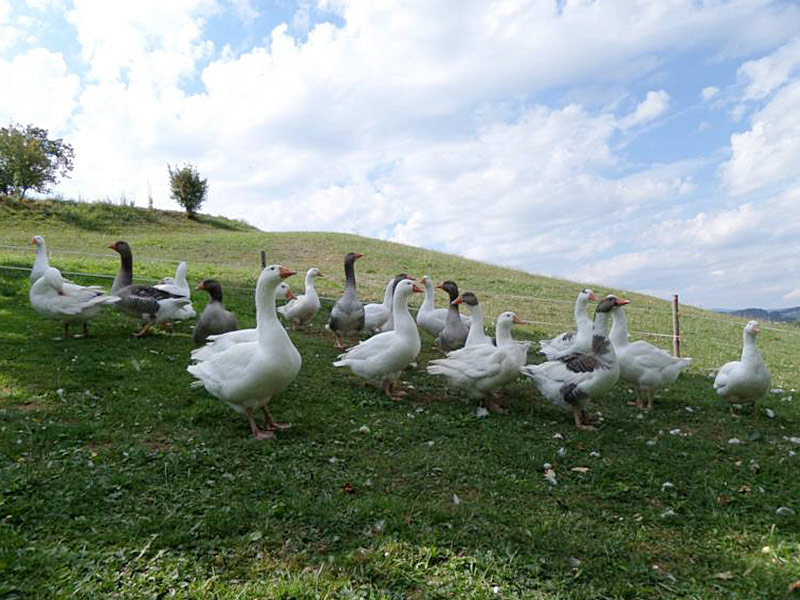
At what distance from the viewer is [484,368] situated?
750 centimetres

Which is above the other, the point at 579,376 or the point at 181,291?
the point at 181,291

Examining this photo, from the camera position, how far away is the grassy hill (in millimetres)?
3732

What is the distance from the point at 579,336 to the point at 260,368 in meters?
5.84

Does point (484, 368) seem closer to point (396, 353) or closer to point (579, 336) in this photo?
point (396, 353)

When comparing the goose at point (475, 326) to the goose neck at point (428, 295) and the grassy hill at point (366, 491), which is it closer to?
the grassy hill at point (366, 491)

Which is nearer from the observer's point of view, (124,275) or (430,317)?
(124,275)

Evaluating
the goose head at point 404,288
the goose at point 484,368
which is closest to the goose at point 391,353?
the goose head at point 404,288

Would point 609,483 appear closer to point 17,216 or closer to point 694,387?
point 694,387

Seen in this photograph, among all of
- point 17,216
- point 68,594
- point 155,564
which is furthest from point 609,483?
point 17,216

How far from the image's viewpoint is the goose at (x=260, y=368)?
5.96 meters

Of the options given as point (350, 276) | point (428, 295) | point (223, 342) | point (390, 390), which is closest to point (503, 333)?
point (390, 390)

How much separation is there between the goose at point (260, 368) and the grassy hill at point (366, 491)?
36 centimetres

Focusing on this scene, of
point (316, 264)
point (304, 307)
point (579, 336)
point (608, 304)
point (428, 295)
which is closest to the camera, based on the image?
point (608, 304)

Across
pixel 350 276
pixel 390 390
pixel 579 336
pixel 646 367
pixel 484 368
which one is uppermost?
pixel 350 276
